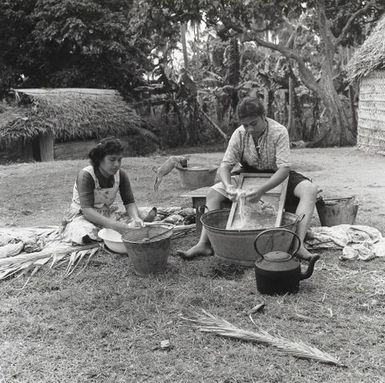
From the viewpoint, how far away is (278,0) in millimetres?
11711

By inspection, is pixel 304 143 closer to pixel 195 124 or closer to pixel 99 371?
pixel 195 124

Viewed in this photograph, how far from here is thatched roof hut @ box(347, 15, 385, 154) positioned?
1123 centimetres

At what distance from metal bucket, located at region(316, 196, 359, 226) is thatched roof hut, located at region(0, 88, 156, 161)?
349 inches

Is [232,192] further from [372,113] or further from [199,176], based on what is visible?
[372,113]

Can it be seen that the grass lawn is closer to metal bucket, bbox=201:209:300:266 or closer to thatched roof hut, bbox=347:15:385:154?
metal bucket, bbox=201:209:300:266

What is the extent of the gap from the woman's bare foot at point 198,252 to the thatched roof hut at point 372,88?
820 cm

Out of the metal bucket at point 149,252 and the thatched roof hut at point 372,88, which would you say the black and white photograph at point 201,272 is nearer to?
the metal bucket at point 149,252

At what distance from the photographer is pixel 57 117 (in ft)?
40.7

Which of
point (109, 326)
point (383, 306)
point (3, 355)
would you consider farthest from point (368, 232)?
point (3, 355)

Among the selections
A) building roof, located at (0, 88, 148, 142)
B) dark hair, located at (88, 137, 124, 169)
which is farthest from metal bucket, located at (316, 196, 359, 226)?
building roof, located at (0, 88, 148, 142)

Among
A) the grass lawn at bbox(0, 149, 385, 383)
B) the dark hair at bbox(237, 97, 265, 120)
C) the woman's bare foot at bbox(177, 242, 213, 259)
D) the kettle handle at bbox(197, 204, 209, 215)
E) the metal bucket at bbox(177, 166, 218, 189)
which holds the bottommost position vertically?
the grass lawn at bbox(0, 149, 385, 383)

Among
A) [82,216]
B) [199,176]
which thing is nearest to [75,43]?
[199,176]

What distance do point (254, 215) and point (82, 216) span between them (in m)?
1.55

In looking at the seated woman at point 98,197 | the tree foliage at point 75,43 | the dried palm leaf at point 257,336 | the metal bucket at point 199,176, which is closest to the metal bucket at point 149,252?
the seated woman at point 98,197
